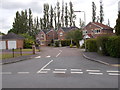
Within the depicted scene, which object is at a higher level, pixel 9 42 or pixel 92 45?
pixel 9 42

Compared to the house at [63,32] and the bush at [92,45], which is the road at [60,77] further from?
the house at [63,32]

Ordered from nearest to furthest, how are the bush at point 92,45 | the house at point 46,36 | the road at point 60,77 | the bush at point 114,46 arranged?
the road at point 60,77, the bush at point 114,46, the bush at point 92,45, the house at point 46,36

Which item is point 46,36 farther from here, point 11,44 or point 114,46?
point 114,46

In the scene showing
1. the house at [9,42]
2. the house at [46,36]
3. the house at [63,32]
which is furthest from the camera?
the house at [46,36]

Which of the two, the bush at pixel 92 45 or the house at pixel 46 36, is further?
the house at pixel 46 36

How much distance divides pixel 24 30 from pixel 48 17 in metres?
14.6

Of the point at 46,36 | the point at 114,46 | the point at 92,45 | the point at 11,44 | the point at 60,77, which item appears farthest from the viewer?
the point at 46,36

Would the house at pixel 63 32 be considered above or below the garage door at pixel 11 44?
above

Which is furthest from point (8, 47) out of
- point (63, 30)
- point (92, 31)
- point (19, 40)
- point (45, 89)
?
point (45, 89)

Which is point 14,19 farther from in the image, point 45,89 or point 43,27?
point 45,89

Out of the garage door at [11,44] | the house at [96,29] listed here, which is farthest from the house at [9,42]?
the house at [96,29]

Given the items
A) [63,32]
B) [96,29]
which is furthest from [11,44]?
[63,32]

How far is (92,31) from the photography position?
59.8 metres

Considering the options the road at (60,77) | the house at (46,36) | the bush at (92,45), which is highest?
the house at (46,36)
